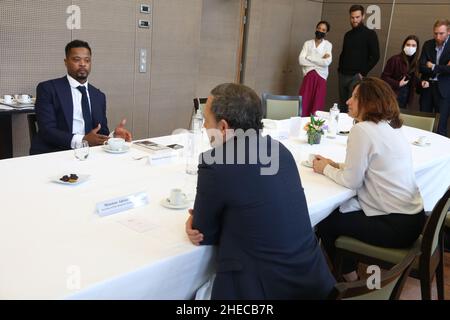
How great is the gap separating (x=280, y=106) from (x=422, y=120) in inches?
54.8

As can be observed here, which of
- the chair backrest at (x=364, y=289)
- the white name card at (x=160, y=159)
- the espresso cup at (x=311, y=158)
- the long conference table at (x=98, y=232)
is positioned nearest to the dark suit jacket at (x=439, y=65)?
the espresso cup at (x=311, y=158)

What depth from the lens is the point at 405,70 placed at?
6199 mm

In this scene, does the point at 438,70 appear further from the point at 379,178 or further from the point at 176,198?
the point at 176,198

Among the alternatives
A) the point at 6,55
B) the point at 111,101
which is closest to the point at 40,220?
the point at 6,55

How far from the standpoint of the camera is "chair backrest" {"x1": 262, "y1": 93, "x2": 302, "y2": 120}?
458cm

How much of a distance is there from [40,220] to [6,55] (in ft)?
9.33

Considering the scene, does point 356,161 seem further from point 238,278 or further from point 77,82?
point 77,82

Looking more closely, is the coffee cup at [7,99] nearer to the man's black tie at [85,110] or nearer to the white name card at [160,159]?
the man's black tie at [85,110]

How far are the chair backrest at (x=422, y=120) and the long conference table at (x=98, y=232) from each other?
239 cm

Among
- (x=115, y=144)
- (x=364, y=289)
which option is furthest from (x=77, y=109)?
(x=364, y=289)

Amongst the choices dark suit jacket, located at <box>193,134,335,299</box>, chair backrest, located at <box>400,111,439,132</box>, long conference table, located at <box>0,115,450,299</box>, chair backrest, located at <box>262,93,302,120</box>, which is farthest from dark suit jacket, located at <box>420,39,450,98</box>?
dark suit jacket, located at <box>193,134,335,299</box>

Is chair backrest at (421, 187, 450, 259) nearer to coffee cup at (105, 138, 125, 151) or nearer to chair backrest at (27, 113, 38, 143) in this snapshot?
coffee cup at (105, 138, 125, 151)

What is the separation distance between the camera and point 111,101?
491 cm

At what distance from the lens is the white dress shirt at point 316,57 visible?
6516 millimetres
